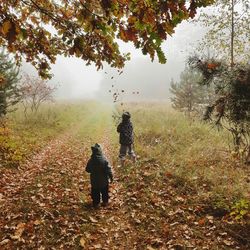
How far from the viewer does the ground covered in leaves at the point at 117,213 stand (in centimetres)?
673

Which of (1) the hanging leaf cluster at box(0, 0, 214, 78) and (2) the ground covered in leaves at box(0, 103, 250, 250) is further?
(2) the ground covered in leaves at box(0, 103, 250, 250)

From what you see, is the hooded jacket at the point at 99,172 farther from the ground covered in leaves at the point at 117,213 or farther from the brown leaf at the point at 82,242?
the brown leaf at the point at 82,242

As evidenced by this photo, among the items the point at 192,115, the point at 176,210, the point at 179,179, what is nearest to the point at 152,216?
the point at 176,210

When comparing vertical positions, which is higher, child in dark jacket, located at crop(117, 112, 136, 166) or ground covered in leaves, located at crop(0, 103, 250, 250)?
child in dark jacket, located at crop(117, 112, 136, 166)

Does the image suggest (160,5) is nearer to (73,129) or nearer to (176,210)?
(176,210)

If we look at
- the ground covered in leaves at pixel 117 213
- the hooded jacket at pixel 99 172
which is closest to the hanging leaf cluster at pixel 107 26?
the hooded jacket at pixel 99 172

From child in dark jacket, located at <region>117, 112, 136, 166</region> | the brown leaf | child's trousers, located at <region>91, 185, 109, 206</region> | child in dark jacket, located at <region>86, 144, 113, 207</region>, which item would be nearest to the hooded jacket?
child in dark jacket, located at <region>86, 144, 113, 207</region>

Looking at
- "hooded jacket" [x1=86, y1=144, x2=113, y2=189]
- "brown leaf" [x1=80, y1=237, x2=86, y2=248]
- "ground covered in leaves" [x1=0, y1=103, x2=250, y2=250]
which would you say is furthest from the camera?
"hooded jacket" [x1=86, y1=144, x2=113, y2=189]

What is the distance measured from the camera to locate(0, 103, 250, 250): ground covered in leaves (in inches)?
265

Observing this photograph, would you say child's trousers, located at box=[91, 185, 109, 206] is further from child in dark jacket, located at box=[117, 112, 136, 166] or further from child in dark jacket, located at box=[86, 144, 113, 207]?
child in dark jacket, located at box=[117, 112, 136, 166]

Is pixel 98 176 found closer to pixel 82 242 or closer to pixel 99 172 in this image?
pixel 99 172

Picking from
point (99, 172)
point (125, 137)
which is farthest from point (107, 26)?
point (125, 137)

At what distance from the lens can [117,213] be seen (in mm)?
8141

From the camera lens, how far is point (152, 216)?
25.6ft
